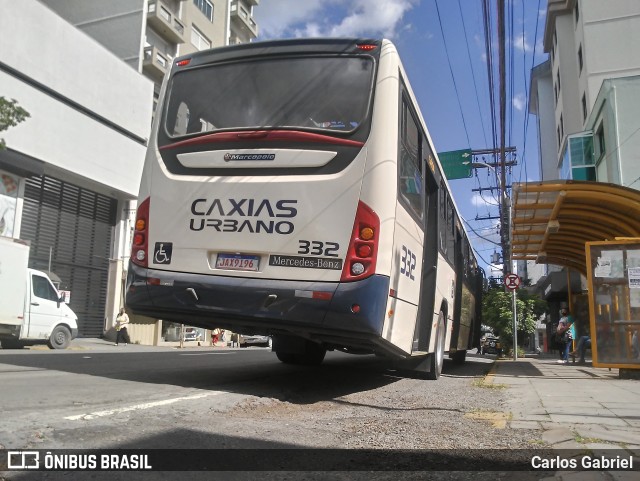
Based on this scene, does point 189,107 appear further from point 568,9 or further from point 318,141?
point 568,9

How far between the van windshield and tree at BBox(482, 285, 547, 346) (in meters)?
17.9

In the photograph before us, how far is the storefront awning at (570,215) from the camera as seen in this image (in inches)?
401

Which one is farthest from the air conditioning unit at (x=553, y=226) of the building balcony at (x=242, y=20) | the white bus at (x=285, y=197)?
the building balcony at (x=242, y=20)

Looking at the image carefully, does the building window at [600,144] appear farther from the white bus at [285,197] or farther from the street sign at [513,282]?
the white bus at [285,197]

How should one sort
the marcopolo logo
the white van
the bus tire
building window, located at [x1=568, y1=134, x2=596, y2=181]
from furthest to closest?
building window, located at [x1=568, y1=134, x2=596, y2=181]
the bus tire
the white van
the marcopolo logo

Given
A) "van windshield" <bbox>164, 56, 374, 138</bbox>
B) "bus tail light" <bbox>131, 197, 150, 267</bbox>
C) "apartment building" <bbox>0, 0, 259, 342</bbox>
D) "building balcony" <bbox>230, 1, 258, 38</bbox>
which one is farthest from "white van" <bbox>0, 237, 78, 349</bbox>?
"building balcony" <bbox>230, 1, 258, 38</bbox>

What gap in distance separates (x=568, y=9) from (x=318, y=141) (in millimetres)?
31667

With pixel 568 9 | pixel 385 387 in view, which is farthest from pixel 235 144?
pixel 568 9

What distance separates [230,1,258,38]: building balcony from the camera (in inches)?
1525

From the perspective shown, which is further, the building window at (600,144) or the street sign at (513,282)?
the building window at (600,144)

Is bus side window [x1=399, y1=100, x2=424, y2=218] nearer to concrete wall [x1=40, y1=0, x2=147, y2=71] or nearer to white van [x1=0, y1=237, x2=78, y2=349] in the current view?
white van [x1=0, y1=237, x2=78, y2=349]

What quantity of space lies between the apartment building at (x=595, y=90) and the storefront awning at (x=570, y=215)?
8.77 feet

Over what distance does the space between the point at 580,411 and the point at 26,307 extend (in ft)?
44.4

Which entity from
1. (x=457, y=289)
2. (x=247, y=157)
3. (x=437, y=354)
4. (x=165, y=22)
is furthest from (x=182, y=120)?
(x=165, y=22)
